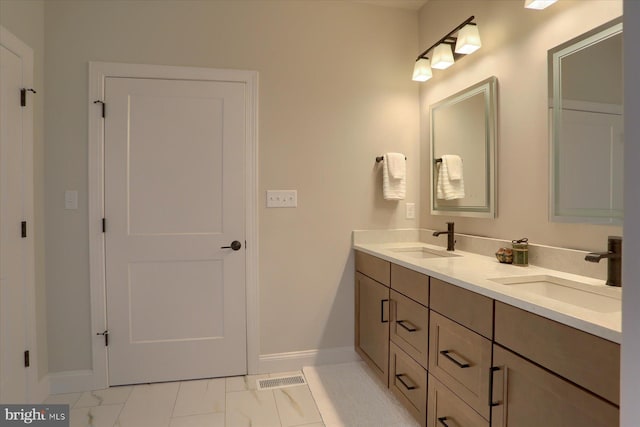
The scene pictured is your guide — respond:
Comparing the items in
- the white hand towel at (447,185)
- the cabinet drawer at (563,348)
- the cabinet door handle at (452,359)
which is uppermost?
the white hand towel at (447,185)

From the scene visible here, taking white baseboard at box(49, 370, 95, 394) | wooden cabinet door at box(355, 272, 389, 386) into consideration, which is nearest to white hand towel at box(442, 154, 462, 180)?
wooden cabinet door at box(355, 272, 389, 386)

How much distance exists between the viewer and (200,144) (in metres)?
2.37

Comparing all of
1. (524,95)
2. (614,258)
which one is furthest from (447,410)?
(524,95)

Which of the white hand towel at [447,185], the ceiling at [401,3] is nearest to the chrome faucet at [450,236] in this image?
the white hand towel at [447,185]

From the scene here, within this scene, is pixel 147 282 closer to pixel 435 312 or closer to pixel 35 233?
pixel 35 233

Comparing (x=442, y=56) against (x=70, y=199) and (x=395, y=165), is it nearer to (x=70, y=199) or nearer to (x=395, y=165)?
(x=395, y=165)

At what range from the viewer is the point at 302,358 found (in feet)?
8.36

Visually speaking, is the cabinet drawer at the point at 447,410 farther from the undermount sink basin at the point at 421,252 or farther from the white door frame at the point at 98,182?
the white door frame at the point at 98,182

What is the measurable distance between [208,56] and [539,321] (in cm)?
236

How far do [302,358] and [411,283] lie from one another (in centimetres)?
116

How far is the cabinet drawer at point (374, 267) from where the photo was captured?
2.11 meters

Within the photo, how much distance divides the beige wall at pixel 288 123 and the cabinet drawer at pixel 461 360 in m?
1.09

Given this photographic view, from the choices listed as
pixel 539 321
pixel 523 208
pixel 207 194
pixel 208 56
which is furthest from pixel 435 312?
pixel 208 56

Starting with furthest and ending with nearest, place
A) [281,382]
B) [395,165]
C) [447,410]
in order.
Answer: [395,165] < [281,382] < [447,410]
